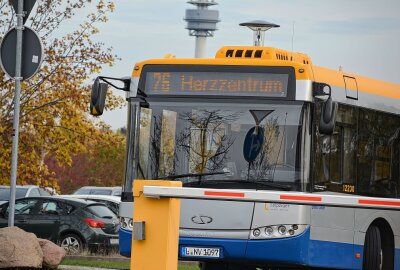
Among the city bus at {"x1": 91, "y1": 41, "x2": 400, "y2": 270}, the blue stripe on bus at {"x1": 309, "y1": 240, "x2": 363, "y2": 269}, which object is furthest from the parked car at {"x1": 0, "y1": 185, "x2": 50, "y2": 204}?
the blue stripe on bus at {"x1": 309, "y1": 240, "x2": 363, "y2": 269}

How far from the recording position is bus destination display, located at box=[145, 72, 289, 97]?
18.5 m

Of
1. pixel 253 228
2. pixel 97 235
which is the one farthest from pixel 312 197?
pixel 97 235

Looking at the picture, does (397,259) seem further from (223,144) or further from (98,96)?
(98,96)

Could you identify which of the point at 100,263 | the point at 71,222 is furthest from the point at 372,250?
the point at 71,222

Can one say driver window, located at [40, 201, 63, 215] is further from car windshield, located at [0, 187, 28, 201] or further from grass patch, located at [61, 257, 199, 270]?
car windshield, located at [0, 187, 28, 201]

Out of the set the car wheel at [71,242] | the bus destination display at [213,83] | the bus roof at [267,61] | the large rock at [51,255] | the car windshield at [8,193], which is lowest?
the car wheel at [71,242]

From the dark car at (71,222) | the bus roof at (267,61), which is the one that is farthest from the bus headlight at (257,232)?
the dark car at (71,222)

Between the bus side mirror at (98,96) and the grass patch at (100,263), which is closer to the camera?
the bus side mirror at (98,96)

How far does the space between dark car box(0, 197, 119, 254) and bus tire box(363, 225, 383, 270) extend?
11.0 metres

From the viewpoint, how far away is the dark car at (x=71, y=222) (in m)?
30.5

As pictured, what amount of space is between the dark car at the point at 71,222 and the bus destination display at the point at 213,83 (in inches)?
464

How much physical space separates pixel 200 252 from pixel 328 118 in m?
2.56

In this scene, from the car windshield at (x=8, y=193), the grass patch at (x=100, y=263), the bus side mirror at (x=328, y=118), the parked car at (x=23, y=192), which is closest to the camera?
the bus side mirror at (x=328, y=118)

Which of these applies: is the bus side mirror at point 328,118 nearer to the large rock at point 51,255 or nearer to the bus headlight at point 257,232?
the bus headlight at point 257,232
